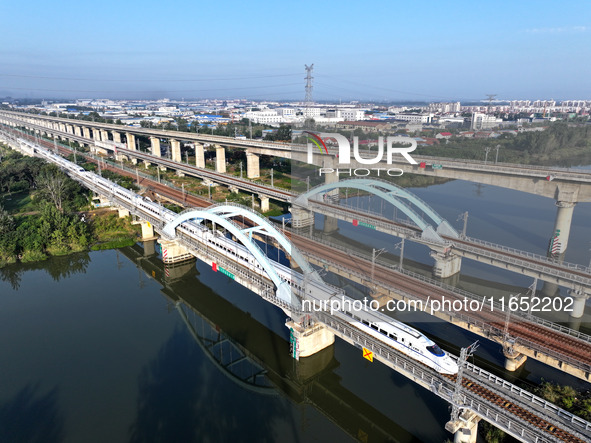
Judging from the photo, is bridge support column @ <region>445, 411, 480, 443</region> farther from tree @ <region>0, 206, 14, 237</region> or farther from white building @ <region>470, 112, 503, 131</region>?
white building @ <region>470, 112, 503, 131</region>

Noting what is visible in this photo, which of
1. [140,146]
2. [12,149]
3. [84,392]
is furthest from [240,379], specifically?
[12,149]

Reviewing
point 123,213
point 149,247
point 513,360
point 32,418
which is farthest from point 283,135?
point 32,418

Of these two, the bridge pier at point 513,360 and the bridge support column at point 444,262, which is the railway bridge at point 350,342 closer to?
the bridge pier at point 513,360

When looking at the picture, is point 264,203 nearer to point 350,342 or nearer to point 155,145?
point 350,342

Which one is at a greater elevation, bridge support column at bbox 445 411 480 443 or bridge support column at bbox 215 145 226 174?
bridge support column at bbox 215 145 226 174

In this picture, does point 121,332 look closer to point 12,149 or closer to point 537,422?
point 537,422

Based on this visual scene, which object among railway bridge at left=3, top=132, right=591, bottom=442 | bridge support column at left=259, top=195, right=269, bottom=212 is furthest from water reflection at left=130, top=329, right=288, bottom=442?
bridge support column at left=259, top=195, right=269, bottom=212

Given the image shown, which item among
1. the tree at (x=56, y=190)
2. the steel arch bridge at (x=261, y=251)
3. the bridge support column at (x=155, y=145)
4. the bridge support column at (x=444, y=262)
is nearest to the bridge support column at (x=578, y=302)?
the bridge support column at (x=444, y=262)
